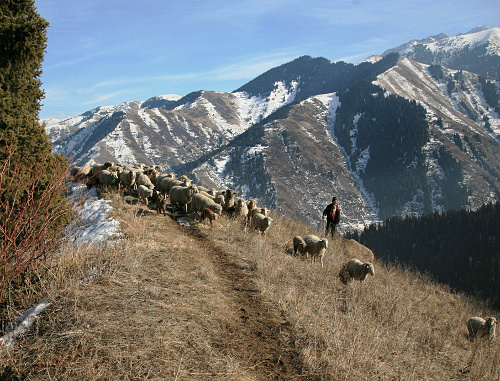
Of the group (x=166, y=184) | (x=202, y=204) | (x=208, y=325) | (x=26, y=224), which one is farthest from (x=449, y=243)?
(x=26, y=224)

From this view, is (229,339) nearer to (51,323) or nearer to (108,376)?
(108,376)

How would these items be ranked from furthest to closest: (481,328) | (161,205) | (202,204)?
1. (202,204)
2. (161,205)
3. (481,328)

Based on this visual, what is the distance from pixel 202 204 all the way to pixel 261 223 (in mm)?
2677

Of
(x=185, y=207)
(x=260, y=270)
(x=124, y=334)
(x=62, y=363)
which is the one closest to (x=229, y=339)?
(x=124, y=334)

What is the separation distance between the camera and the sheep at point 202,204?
14625 mm

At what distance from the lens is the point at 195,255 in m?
9.95

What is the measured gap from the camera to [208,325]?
6445mm

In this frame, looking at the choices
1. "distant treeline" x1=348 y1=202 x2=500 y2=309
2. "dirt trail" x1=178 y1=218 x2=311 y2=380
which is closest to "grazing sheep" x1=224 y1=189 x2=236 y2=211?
"dirt trail" x1=178 y1=218 x2=311 y2=380

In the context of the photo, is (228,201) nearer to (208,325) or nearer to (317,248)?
(317,248)

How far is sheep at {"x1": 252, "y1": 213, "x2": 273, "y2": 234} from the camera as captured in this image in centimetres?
1511

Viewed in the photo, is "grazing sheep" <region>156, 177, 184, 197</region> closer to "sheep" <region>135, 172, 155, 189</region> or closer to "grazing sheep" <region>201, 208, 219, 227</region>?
"sheep" <region>135, 172, 155, 189</region>

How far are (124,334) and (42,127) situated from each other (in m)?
5.97

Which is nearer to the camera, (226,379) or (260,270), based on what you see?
(226,379)

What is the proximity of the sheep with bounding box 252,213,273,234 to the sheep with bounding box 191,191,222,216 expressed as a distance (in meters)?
1.65
